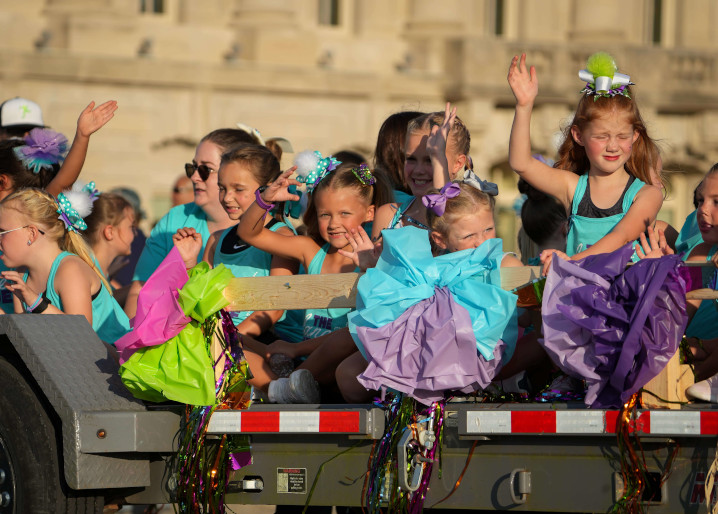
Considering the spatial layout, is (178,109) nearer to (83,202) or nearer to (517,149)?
(83,202)

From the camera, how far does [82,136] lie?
6.82m

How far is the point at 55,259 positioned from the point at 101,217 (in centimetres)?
211

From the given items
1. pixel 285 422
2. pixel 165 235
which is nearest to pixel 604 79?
pixel 285 422

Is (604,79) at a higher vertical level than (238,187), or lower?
higher

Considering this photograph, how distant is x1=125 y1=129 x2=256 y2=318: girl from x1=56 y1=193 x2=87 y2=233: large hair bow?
2.95ft

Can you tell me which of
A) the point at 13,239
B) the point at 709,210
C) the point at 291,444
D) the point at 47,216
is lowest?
the point at 291,444

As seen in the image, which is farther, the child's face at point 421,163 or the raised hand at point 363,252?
the child's face at point 421,163

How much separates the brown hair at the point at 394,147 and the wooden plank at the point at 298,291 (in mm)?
1909

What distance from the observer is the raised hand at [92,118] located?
6.80 metres

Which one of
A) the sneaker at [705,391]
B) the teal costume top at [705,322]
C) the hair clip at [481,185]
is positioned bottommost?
Answer: the sneaker at [705,391]

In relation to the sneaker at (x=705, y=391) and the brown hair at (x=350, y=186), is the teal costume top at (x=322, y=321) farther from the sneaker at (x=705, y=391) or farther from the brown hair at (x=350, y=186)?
the sneaker at (x=705, y=391)

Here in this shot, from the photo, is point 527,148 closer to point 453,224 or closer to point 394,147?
point 453,224

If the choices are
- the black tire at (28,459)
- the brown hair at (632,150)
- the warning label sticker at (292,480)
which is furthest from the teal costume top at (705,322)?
the black tire at (28,459)

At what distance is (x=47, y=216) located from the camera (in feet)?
19.8
